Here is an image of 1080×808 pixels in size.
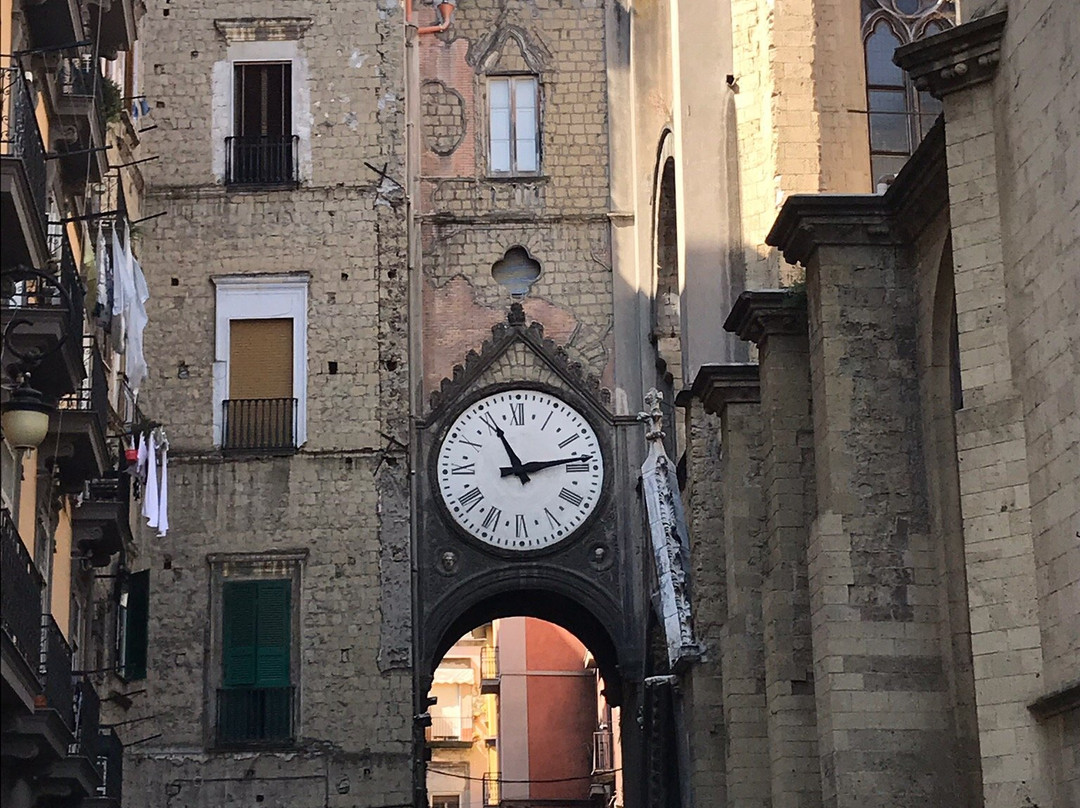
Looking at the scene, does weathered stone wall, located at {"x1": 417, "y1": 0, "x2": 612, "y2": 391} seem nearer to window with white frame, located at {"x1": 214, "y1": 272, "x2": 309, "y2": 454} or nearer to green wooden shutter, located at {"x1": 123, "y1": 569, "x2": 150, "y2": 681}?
window with white frame, located at {"x1": 214, "y1": 272, "x2": 309, "y2": 454}

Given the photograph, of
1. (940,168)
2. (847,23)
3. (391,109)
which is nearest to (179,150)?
(391,109)

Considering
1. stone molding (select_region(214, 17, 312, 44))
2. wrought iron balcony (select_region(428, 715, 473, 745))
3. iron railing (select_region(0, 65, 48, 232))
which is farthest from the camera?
wrought iron balcony (select_region(428, 715, 473, 745))

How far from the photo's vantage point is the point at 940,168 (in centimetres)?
1421

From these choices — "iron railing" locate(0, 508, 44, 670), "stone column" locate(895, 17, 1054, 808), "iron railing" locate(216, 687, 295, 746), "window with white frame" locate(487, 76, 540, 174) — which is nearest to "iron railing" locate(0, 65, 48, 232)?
"iron railing" locate(0, 508, 44, 670)

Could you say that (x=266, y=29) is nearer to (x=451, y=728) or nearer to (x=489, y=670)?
Answer: (x=489, y=670)

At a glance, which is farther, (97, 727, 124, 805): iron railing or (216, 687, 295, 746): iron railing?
(216, 687, 295, 746): iron railing

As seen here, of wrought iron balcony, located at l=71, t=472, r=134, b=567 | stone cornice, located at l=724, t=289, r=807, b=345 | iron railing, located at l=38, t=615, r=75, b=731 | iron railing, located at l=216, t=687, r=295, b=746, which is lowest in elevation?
iron railing, located at l=38, t=615, r=75, b=731

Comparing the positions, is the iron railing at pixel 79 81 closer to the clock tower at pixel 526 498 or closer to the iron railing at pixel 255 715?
the iron railing at pixel 255 715

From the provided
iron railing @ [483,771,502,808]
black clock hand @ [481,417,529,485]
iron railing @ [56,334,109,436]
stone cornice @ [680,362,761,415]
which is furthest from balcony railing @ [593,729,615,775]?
iron railing @ [56,334,109,436]

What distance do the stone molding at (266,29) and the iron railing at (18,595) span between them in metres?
12.4

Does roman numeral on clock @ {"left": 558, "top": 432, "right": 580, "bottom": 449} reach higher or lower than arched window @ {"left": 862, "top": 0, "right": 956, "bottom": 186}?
lower

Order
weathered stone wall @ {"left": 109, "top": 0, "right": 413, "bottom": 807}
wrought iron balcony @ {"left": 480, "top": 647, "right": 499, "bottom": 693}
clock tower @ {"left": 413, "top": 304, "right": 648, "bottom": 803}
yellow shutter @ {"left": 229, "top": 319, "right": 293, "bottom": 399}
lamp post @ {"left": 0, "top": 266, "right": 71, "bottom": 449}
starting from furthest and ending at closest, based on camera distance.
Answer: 1. wrought iron balcony @ {"left": 480, "top": 647, "right": 499, "bottom": 693}
2. clock tower @ {"left": 413, "top": 304, "right": 648, "bottom": 803}
3. yellow shutter @ {"left": 229, "top": 319, "right": 293, "bottom": 399}
4. weathered stone wall @ {"left": 109, "top": 0, "right": 413, "bottom": 807}
5. lamp post @ {"left": 0, "top": 266, "right": 71, "bottom": 449}

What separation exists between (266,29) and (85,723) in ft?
37.0

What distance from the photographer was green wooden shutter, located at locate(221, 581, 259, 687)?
80.3 feet
